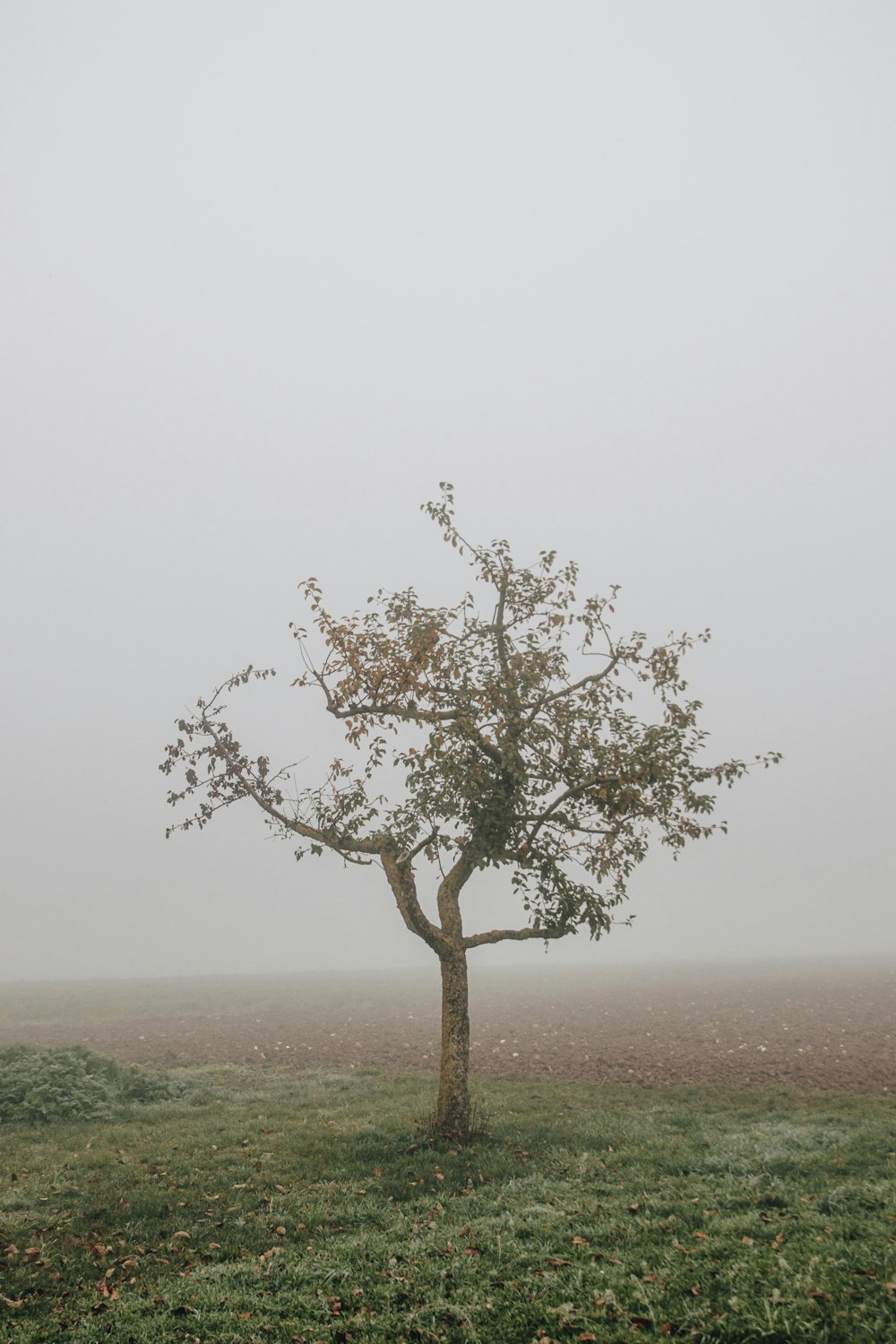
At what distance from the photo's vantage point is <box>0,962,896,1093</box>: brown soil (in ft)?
87.2

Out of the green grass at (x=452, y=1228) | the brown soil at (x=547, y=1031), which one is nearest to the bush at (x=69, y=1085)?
the green grass at (x=452, y=1228)

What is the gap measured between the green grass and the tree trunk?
0.92m

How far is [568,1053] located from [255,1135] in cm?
1633

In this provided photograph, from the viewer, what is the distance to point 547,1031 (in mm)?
37469

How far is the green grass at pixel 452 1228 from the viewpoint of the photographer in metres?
8.81

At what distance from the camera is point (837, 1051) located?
28.7m

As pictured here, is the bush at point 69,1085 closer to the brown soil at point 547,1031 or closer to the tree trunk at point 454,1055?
the brown soil at point 547,1031

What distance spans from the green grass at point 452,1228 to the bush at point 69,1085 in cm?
82

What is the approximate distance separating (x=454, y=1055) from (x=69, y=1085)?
11.2 m

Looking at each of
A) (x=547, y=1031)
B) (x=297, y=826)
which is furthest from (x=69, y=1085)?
(x=547, y=1031)

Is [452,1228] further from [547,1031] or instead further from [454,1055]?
[547,1031]

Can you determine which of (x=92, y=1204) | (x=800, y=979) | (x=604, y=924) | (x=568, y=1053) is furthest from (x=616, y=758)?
(x=800, y=979)

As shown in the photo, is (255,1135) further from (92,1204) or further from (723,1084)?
(723,1084)

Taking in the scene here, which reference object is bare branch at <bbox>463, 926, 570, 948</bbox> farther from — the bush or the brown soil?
the bush
